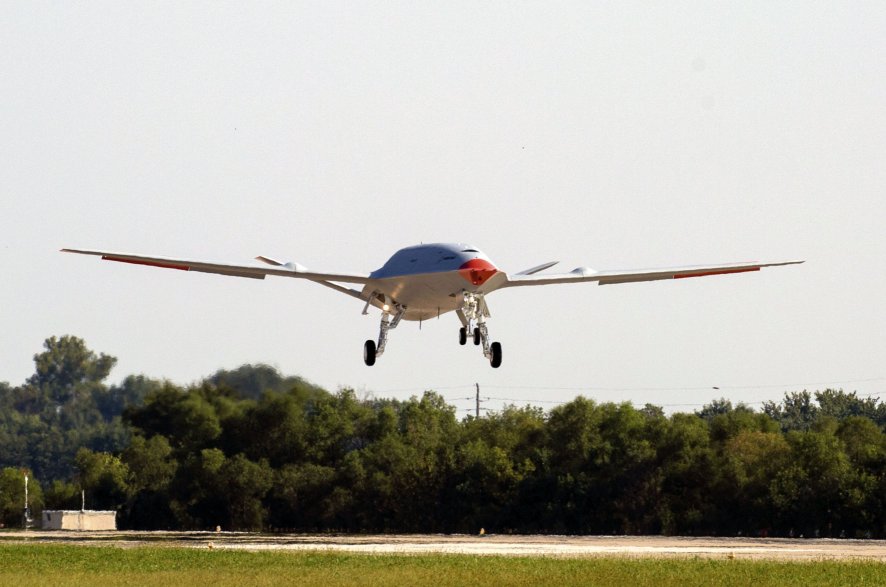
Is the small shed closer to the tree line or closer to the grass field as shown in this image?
the tree line

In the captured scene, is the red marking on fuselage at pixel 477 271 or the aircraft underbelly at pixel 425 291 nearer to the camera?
the red marking on fuselage at pixel 477 271

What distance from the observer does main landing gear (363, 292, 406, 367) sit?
6375cm

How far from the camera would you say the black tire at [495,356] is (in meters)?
60.4

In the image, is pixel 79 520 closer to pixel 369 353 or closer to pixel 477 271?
pixel 369 353

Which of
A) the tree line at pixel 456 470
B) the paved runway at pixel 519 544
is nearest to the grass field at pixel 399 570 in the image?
the paved runway at pixel 519 544

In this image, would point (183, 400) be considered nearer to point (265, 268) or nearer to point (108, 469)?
point (108, 469)

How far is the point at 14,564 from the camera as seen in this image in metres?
70.2

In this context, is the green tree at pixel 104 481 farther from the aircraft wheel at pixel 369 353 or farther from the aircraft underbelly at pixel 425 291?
the aircraft underbelly at pixel 425 291

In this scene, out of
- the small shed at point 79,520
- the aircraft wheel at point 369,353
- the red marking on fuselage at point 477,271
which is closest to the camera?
the red marking on fuselage at point 477,271

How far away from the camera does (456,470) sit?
114m

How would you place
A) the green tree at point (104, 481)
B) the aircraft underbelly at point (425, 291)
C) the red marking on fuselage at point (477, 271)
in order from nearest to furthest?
the red marking on fuselage at point (477, 271) → the aircraft underbelly at point (425, 291) → the green tree at point (104, 481)

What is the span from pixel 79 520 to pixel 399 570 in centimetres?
5894

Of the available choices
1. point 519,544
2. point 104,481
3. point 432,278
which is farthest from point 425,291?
point 104,481

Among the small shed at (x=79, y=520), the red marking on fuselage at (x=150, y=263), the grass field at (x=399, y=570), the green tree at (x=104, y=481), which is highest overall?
the red marking on fuselage at (x=150, y=263)
